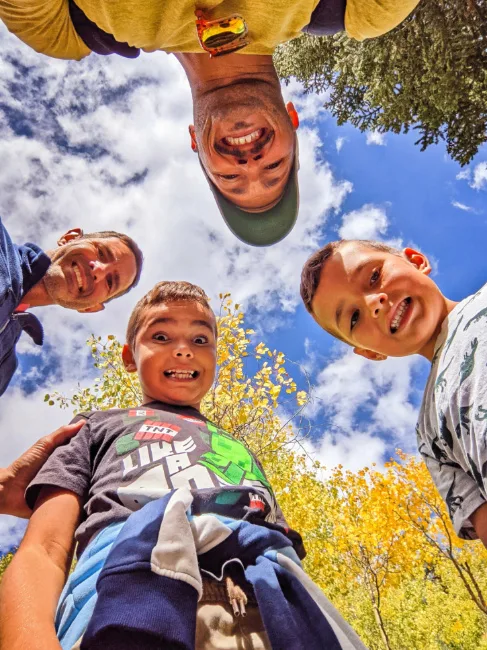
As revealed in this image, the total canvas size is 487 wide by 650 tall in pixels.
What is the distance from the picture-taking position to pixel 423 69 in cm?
694

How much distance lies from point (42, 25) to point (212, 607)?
9.51 feet

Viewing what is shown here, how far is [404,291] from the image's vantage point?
7.89 ft

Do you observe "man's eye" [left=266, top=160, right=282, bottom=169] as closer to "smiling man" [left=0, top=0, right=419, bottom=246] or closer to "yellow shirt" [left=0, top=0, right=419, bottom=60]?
"smiling man" [left=0, top=0, right=419, bottom=246]

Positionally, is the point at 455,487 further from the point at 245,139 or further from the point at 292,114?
the point at 292,114

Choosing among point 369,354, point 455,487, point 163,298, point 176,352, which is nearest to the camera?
point 455,487

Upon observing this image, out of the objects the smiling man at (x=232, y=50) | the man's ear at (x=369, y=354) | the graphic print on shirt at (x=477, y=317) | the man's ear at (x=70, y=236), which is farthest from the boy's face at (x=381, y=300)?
the man's ear at (x=70, y=236)

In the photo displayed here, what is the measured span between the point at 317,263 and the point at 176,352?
1196 mm

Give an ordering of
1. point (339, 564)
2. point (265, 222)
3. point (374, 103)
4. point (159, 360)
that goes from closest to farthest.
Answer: point (159, 360) < point (265, 222) < point (374, 103) < point (339, 564)

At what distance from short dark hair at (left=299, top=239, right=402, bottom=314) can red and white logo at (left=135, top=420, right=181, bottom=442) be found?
1.38 metres

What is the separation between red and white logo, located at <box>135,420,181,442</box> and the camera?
183 centimetres

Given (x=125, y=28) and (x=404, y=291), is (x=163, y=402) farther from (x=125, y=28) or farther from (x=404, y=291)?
(x=125, y=28)

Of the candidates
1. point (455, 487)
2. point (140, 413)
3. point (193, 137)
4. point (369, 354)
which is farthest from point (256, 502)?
point (193, 137)

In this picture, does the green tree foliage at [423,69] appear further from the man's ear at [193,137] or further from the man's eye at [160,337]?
the man's eye at [160,337]

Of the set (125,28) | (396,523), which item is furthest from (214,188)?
(396,523)
